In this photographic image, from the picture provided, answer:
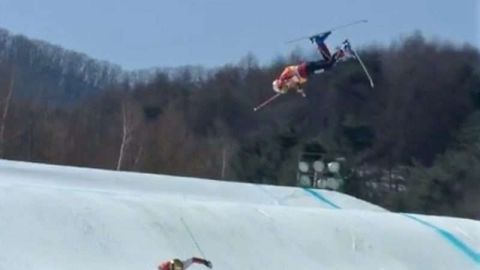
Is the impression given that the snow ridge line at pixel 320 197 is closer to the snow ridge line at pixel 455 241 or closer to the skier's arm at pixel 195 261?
the snow ridge line at pixel 455 241

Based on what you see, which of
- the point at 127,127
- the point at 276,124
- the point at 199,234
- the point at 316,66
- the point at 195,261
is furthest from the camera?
the point at 127,127

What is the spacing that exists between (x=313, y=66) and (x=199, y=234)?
169 cm

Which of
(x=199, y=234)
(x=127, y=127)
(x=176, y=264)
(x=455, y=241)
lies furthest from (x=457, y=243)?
(x=127, y=127)

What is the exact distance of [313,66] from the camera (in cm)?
495

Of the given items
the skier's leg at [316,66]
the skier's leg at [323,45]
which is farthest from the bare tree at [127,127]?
the skier's leg at [323,45]

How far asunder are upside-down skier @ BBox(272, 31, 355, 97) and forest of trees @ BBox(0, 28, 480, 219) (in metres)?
9.86

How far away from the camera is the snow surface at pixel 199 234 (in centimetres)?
301

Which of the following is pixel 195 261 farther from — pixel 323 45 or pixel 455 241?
pixel 323 45

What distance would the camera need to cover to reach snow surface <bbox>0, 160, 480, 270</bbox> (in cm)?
301

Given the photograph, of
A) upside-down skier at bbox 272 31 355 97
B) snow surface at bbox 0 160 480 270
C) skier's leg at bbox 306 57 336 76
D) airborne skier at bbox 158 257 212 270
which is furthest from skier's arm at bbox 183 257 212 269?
skier's leg at bbox 306 57 336 76

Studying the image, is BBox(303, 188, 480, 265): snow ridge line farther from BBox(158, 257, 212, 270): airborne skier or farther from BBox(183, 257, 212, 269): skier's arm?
BBox(158, 257, 212, 270): airborne skier

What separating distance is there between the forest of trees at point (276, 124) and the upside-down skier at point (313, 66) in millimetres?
9864

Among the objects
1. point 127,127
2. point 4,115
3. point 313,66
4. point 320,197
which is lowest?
point 320,197

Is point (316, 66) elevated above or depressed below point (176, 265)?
above
